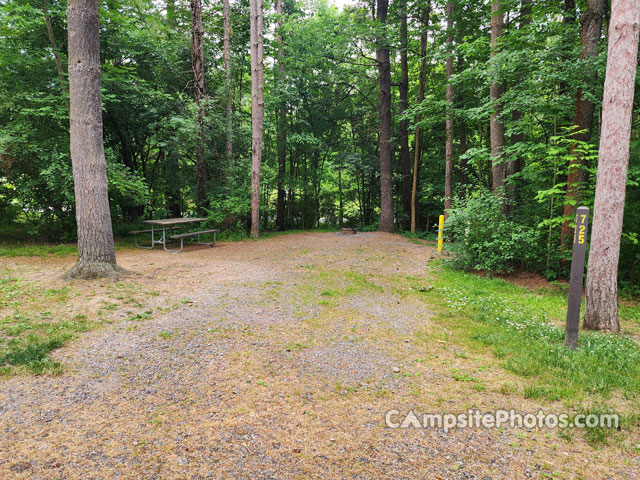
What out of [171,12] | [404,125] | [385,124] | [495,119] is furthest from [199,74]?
[495,119]

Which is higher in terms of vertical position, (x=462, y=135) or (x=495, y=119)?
(x=462, y=135)

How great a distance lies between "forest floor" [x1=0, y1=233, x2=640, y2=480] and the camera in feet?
7.18

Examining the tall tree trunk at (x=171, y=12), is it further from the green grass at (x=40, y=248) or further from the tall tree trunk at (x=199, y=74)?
the green grass at (x=40, y=248)

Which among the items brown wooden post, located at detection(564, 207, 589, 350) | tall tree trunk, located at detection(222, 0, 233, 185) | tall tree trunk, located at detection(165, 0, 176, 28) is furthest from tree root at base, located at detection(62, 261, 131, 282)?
tall tree trunk, located at detection(165, 0, 176, 28)

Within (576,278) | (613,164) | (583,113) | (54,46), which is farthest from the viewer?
(54,46)

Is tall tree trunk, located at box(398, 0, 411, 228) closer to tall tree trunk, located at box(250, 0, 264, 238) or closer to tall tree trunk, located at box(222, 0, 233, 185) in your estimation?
tall tree trunk, located at box(250, 0, 264, 238)

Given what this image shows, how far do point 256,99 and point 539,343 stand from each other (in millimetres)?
11486

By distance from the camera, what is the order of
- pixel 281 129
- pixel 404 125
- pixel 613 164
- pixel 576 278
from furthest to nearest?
1. pixel 404 125
2. pixel 281 129
3. pixel 613 164
4. pixel 576 278

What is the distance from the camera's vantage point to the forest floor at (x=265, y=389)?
219 centimetres

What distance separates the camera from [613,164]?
432 centimetres

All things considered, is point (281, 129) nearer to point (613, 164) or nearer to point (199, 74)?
point (199, 74)

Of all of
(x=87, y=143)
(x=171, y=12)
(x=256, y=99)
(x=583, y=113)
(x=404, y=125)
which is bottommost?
(x=87, y=143)

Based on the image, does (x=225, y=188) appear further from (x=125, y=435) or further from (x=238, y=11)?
(x=125, y=435)

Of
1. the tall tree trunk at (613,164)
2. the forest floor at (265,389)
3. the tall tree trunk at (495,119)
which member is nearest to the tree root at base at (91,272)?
the forest floor at (265,389)
